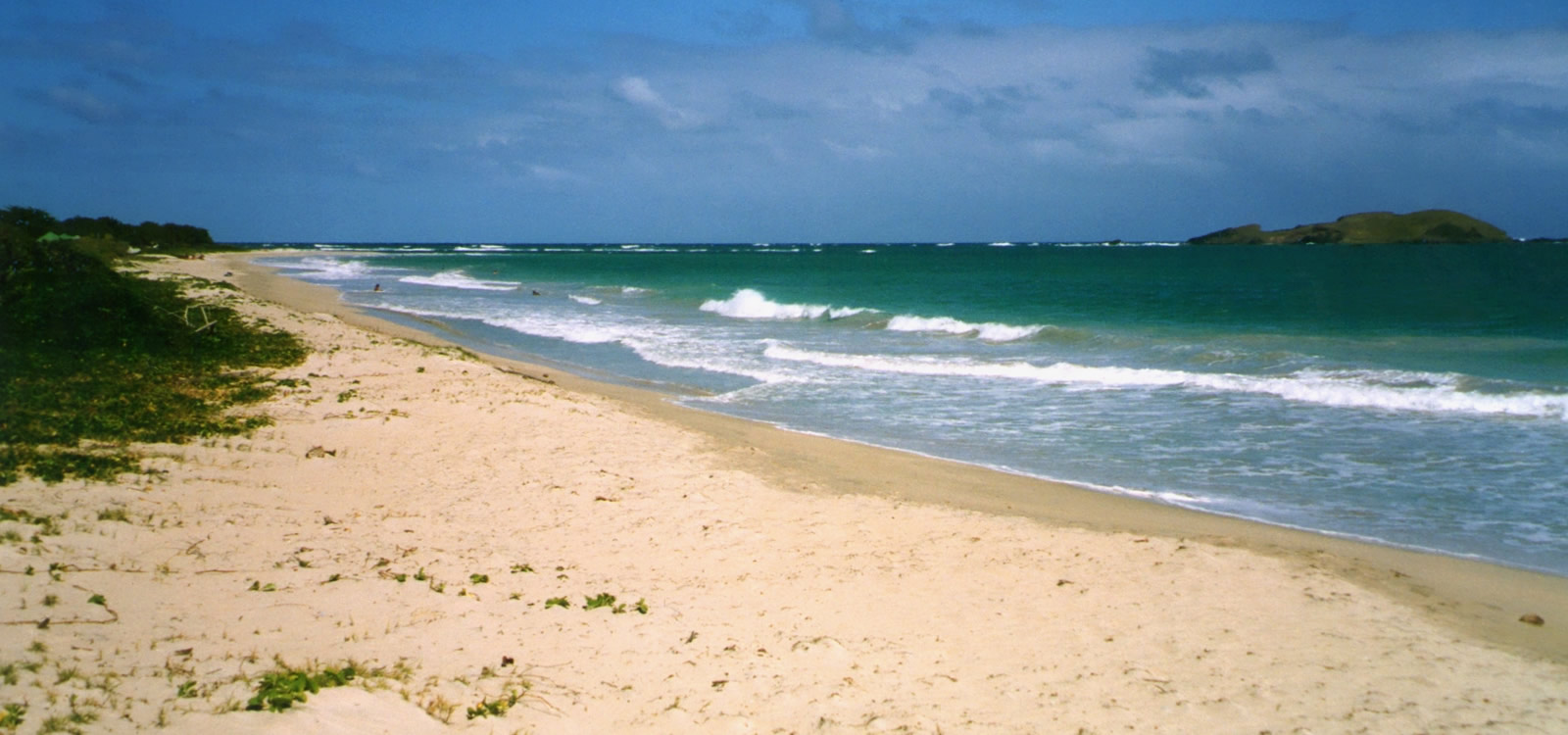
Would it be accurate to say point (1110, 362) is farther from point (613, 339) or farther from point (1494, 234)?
point (1494, 234)

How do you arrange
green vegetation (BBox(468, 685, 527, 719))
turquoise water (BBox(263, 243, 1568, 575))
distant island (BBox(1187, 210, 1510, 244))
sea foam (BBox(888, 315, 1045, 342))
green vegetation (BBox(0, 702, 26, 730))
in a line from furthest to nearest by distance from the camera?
distant island (BBox(1187, 210, 1510, 244)) < sea foam (BBox(888, 315, 1045, 342)) < turquoise water (BBox(263, 243, 1568, 575)) < green vegetation (BBox(468, 685, 527, 719)) < green vegetation (BBox(0, 702, 26, 730))

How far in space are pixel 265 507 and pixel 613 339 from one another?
1820 cm

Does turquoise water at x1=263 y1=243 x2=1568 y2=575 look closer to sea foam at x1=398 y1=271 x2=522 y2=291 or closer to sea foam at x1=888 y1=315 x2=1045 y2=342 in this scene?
sea foam at x1=888 y1=315 x2=1045 y2=342

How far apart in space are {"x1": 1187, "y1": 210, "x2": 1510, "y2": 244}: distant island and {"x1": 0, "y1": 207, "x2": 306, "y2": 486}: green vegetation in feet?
561

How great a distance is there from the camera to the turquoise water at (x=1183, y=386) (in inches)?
364

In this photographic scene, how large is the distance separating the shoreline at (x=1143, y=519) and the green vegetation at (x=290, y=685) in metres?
5.10

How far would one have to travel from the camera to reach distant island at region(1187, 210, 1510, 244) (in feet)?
483

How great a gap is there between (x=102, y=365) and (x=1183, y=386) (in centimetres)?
1661

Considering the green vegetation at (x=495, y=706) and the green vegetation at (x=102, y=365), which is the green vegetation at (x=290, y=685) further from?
the green vegetation at (x=102, y=365)

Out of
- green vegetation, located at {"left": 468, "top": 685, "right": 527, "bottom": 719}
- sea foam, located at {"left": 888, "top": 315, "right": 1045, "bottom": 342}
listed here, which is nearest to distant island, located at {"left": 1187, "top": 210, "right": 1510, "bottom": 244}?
sea foam, located at {"left": 888, "top": 315, "right": 1045, "bottom": 342}

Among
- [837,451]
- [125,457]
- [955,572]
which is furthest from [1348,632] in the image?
[125,457]

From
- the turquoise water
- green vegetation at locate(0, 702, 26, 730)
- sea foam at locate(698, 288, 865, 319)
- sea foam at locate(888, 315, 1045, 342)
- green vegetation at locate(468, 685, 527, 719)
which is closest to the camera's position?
green vegetation at locate(0, 702, 26, 730)

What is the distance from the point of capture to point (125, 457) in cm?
771

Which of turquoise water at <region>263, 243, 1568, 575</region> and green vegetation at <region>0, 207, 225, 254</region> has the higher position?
green vegetation at <region>0, 207, 225, 254</region>
